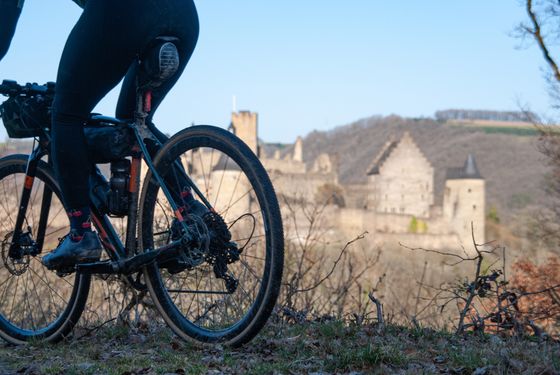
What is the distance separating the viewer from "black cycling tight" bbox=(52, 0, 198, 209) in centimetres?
309

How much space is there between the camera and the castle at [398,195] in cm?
4672

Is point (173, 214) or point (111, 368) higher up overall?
point (173, 214)

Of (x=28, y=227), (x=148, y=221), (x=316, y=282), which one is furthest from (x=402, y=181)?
(x=148, y=221)

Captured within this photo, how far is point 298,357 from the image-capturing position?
9.86ft

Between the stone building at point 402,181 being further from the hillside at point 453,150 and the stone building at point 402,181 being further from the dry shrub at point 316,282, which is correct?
the dry shrub at point 316,282

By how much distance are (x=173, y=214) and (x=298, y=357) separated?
0.80m

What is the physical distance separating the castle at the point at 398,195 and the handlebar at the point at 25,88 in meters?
40.7

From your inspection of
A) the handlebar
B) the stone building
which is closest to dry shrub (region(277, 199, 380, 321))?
the handlebar

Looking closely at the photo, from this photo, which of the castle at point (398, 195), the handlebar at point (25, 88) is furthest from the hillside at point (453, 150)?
the handlebar at point (25, 88)

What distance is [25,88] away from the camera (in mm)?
3658

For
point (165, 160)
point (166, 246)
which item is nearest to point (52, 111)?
point (165, 160)

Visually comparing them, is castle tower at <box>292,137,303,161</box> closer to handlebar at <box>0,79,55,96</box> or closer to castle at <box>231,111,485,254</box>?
castle at <box>231,111,485,254</box>

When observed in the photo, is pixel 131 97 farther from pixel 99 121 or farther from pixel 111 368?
pixel 111 368

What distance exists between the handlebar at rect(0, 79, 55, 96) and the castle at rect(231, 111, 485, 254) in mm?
40714
